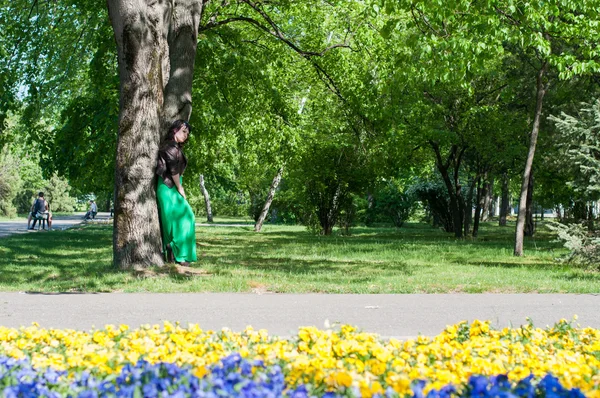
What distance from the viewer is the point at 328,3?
65.1ft

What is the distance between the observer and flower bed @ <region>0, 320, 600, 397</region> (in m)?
3.45

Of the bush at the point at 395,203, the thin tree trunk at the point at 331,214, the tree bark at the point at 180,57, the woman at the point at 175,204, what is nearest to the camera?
the woman at the point at 175,204

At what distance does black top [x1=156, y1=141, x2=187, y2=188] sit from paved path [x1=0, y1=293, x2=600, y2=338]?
2760 millimetres

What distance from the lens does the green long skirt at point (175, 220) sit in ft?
36.1

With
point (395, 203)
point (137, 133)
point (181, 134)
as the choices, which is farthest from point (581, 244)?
point (395, 203)

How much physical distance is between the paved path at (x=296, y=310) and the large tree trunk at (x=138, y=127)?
214 centimetres

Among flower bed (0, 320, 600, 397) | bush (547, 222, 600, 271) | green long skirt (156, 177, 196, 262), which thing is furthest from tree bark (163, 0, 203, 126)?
flower bed (0, 320, 600, 397)

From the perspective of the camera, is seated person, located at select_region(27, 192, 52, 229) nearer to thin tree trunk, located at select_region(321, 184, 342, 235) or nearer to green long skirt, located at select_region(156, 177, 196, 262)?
thin tree trunk, located at select_region(321, 184, 342, 235)

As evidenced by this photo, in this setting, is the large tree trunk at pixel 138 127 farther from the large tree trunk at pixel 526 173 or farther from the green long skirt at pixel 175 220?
the large tree trunk at pixel 526 173

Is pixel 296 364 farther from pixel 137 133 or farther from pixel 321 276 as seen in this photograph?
pixel 137 133

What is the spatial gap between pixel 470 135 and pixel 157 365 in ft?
76.4

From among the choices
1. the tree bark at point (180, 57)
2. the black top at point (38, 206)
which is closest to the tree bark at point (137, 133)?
the tree bark at point (180, 57)

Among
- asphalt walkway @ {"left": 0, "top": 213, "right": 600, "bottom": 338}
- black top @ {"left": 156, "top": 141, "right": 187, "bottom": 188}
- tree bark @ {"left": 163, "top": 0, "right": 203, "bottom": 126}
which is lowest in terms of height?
asphalt walkway @ {"left": 0, "top": 213, "right": 600, "bottom": 338}

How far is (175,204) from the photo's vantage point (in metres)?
11.1
